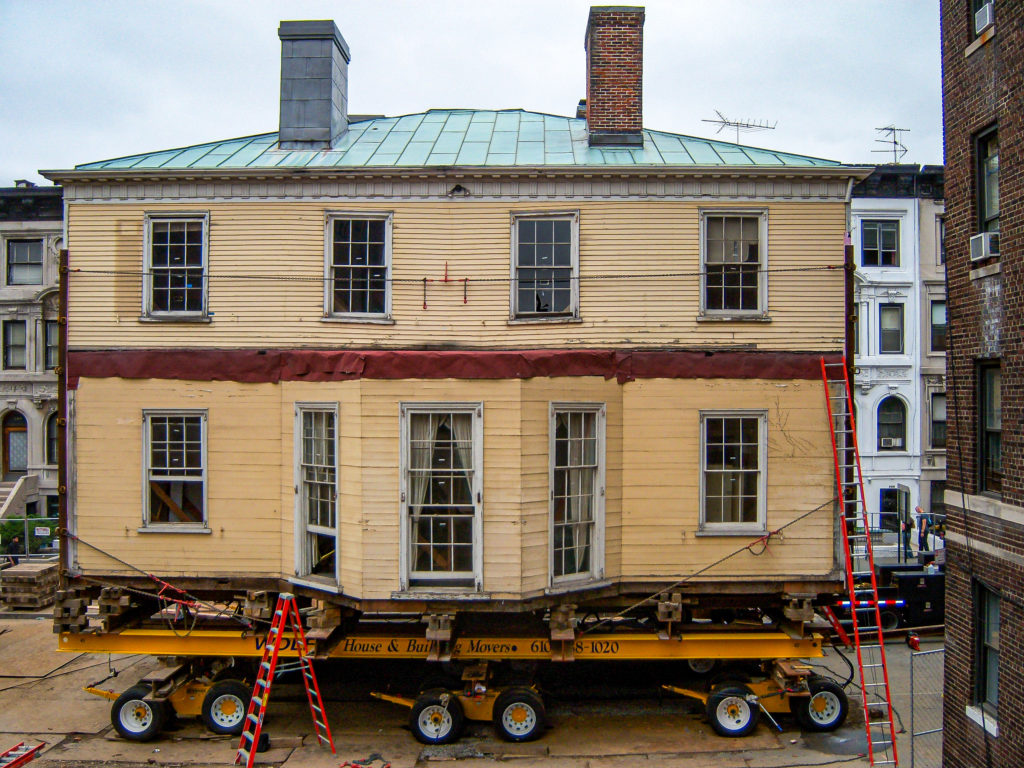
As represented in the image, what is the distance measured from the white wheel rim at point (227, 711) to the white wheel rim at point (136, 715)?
98 centimetres

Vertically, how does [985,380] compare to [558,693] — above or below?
above

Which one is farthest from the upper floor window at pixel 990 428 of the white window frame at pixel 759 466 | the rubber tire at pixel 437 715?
the rubber tire at pixel 437 715

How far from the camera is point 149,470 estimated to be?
540 inches

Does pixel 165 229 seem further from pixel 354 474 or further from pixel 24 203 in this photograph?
pixel 24 203

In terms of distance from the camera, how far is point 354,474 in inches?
496

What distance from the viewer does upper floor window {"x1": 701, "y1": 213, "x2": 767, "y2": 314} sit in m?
13.8

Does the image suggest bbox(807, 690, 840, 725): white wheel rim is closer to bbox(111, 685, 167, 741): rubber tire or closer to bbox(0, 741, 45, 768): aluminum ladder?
bbox(111, 685, 167, 741): rubber tire

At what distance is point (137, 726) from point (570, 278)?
403 inches

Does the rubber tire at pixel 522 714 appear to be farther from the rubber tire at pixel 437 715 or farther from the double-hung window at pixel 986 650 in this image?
the double-hung window at pixel 986 650

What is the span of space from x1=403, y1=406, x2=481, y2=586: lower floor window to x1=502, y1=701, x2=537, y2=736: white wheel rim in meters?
2.20

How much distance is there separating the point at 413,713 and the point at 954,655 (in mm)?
8205

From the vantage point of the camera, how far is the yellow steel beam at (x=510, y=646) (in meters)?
12.8

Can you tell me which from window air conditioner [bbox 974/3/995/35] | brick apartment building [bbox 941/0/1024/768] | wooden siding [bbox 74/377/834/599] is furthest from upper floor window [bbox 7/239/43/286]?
window air conditioner [bbox 974/3/995/35]

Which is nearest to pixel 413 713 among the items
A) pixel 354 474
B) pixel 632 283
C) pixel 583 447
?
pixel 354 474
